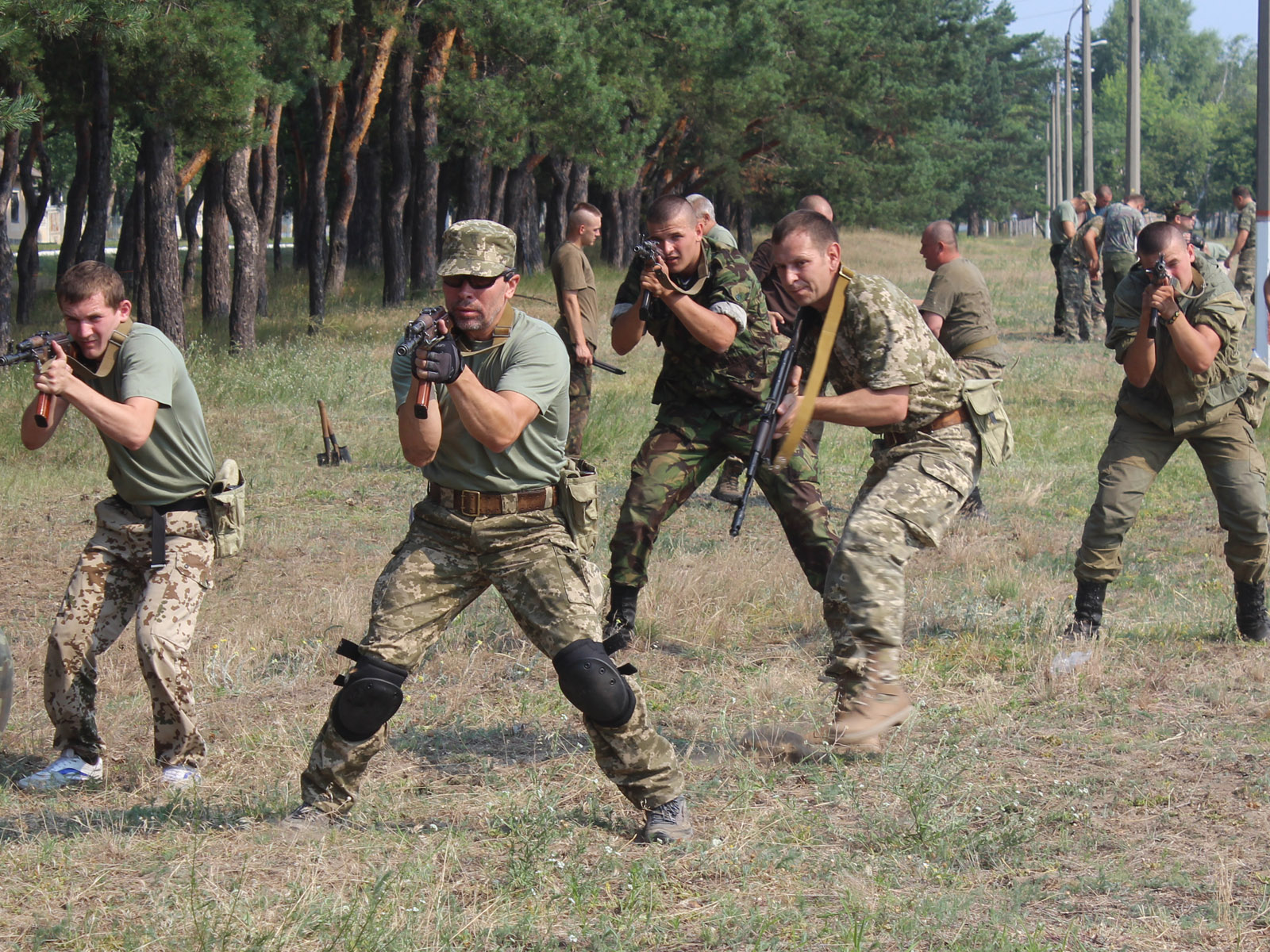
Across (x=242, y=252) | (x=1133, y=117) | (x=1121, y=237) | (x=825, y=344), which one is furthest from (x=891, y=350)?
(x=1133, y=117)

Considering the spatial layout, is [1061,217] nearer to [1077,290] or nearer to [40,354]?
[1077,290]

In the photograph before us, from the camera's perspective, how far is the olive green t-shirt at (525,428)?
13.4ft

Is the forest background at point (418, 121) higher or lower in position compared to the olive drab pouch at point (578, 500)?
higher

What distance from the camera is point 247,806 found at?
178 inches

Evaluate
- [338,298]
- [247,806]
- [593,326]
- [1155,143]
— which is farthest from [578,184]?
[1155,143]

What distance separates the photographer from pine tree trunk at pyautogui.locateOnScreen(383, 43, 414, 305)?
24031mm

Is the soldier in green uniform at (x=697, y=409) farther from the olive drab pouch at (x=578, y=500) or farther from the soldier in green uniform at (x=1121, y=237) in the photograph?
the soldier in green uniform at (x=1121, y=237)

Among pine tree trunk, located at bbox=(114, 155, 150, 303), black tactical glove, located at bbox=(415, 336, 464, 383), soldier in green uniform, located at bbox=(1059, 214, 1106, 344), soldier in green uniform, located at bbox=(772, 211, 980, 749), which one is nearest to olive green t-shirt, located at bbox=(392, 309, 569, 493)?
black tactical glove, located at bbox=(415, 336, 464, 383)

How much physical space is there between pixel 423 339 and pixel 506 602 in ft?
3.03

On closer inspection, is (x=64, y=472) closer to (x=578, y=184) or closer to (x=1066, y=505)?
(x=1066, y=505)

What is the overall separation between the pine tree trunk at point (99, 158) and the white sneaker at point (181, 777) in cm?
970

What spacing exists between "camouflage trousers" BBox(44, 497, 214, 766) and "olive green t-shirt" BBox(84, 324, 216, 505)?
3.6 inches

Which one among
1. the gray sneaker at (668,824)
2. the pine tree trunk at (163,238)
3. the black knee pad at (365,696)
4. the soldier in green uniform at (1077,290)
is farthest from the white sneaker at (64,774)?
the soldier in green uniform at (1077,290)

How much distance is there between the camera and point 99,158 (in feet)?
52.6
